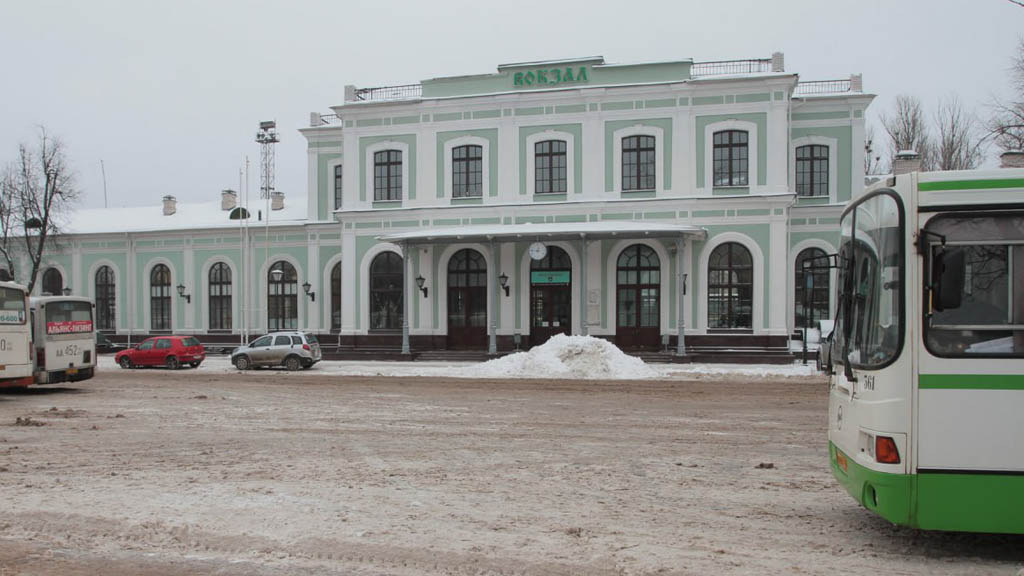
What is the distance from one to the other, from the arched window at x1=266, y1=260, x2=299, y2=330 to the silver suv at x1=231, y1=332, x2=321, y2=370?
7975 millimetres

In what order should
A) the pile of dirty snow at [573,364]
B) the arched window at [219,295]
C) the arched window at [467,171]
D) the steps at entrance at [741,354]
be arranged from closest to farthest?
the pile of dirty snow at [573,364] < the steps at entrance at [741,354] < the arched window at [467,171] < the arched window at [219,295]

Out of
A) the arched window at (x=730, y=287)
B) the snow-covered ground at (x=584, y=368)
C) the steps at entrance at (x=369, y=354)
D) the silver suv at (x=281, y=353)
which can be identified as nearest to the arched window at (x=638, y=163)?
the arched window at (x=730, y=287)

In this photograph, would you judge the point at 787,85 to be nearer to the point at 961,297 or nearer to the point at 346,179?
the point at 346,179

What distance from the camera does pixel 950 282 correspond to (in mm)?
5879

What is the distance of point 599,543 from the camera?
671 centimetres

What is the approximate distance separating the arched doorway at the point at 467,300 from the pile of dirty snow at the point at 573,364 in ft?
23.5

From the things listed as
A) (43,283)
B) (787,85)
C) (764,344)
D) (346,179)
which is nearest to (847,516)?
(764,344)

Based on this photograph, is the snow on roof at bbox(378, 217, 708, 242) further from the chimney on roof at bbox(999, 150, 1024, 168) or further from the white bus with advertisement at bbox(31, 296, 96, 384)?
the chimney on roof at bbox(999, 150, 1024, 168)

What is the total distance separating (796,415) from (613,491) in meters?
7.35

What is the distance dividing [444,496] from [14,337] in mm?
13988

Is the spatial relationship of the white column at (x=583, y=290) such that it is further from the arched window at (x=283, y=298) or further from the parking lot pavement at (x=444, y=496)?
the arched window at (x=283, y=298)

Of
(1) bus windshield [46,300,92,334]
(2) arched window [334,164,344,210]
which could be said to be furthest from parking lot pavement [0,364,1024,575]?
(2) arched window [334,164,344,210]

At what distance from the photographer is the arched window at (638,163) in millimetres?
31188

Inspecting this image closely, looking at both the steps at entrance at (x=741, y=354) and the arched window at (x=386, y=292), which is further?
the arched window at (x=386, y=292)
